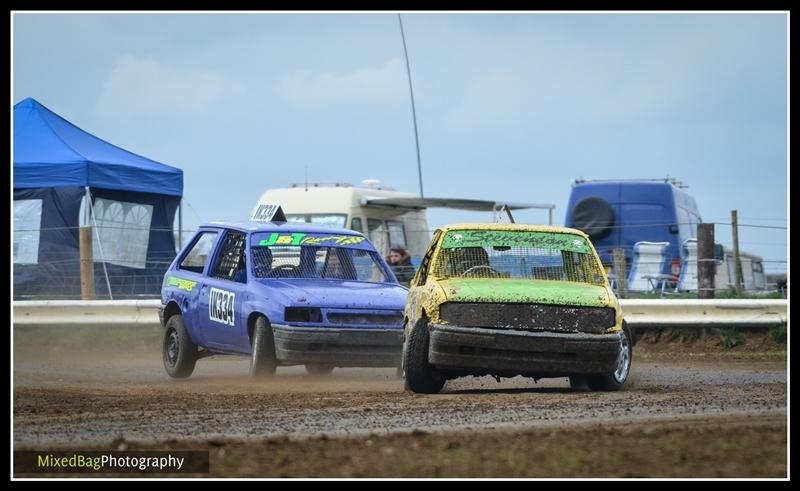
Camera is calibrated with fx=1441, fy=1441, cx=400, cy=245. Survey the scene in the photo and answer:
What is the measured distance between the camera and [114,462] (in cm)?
709

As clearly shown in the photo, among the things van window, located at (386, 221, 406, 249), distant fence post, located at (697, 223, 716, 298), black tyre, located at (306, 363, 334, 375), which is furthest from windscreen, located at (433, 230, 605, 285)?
van window, located at (386, 221, 406, 249)

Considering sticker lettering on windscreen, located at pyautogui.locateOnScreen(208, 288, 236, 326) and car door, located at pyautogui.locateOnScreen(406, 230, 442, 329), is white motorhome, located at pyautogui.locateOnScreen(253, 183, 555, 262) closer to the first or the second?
sticker lettering on windscreen, located at pyautogui.locateOnScreen(208, 288, 236, 326)

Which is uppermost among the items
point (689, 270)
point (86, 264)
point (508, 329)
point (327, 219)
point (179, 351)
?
point (327, 219)

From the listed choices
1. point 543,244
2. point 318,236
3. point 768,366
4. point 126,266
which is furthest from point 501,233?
point 126,266

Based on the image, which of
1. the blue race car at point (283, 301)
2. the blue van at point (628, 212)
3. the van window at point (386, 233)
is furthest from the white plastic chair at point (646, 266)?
the blue race car at point (283, 301)

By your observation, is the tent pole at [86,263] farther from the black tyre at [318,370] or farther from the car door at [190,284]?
the black tyre at [318,370]

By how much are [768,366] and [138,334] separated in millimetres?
8122

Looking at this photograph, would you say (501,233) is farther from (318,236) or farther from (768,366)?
(768,366)

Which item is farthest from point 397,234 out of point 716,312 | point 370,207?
point 716,312

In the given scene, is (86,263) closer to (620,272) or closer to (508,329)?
(620,272)

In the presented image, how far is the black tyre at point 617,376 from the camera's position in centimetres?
1147

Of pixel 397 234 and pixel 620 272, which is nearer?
pixel 620 272

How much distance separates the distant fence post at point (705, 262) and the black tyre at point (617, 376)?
20.9 ft

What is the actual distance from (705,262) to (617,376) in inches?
270
